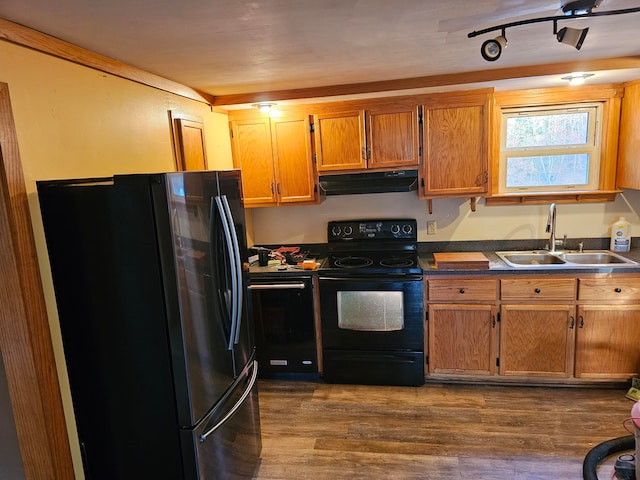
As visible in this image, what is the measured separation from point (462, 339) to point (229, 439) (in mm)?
1881

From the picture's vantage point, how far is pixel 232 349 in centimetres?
205

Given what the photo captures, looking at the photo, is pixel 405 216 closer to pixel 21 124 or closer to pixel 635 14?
pixel 635 14

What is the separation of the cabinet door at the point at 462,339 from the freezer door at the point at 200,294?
1748mm

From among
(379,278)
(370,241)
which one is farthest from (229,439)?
(370,241)

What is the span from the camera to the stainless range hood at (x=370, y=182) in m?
3.27

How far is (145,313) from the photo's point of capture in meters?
1.70

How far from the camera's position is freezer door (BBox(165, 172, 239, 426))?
5.48 feet

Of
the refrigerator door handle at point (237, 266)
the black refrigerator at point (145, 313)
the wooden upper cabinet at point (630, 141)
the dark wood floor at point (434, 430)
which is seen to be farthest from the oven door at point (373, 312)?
the wooden upper cabinet at point (630, 141)

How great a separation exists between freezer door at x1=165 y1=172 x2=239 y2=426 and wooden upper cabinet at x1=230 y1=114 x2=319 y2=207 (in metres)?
1.52

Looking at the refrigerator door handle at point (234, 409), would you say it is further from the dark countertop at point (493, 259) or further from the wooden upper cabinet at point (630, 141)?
the wooden upper cabinet at point (630, 141)

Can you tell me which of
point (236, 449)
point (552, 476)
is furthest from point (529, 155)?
point (236, 449)

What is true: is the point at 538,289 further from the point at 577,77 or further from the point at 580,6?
the point at 580,6

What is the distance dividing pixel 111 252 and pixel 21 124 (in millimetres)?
580

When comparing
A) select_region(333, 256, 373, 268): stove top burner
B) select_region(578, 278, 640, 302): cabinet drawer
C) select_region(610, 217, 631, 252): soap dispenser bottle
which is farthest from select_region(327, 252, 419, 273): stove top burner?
select_region(610, 217, 631, 252): soap dispenser bottle
